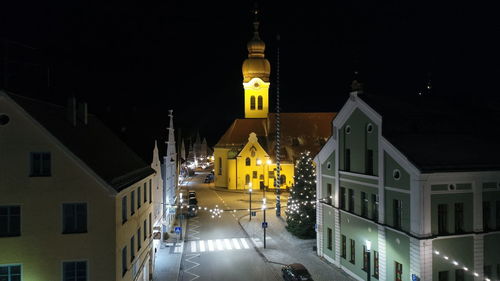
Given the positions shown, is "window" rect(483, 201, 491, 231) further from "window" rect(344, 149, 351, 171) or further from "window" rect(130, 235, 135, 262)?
"window" rect(130, 235, 135, 262)

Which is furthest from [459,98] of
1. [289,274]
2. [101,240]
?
[101,240]

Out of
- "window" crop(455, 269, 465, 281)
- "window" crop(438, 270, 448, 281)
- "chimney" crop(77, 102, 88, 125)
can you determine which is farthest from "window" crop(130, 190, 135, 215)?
"window" crop(455, 269, 465, 281)

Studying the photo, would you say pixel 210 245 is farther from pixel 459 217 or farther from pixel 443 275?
pixel 459 217

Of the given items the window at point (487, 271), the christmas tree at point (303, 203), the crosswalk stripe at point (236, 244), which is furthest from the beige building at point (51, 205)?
the christmas tree at point (303, 203)

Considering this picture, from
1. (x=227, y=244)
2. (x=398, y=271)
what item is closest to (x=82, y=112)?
(x=227, y=244)

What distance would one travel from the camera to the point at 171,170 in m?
40.4

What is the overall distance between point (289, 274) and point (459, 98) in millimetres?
17968

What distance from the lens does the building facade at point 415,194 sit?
64.4 feet

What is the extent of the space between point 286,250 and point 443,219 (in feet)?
47.4

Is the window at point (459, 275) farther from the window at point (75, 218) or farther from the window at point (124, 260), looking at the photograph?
the window at point (75, 218)

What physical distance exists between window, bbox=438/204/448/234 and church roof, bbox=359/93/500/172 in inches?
80.3

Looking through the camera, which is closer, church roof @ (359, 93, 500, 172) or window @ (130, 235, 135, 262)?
window @ (130, 235, 135, 262)

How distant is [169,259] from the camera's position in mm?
29484

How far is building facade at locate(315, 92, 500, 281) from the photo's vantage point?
19.6 meters
